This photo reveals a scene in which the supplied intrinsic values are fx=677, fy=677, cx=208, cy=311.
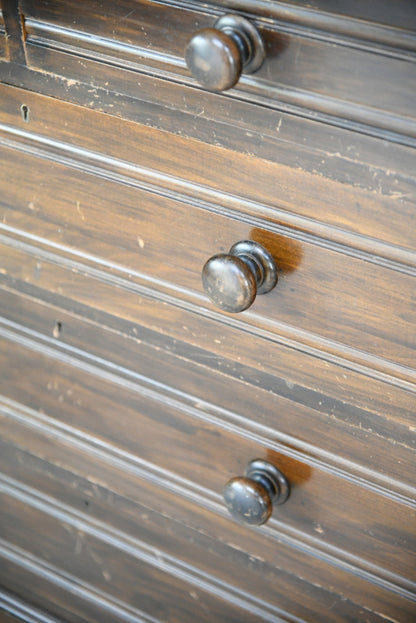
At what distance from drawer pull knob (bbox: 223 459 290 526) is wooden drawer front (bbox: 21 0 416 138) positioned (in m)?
0.32

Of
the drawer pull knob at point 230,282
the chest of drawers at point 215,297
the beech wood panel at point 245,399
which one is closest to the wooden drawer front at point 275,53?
the chest of drawers at point 215,297

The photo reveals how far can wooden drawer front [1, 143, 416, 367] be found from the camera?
0.49m

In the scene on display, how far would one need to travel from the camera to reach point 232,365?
585 mm

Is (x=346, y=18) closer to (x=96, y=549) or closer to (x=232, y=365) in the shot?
(x=232, y=365)

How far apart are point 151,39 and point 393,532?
440mm

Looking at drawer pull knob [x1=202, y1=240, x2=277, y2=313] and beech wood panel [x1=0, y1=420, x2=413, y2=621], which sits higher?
drawer pull knob [x1=202, y1=240, x2=277, y2=313]

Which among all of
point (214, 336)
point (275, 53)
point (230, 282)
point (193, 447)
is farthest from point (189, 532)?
point (275, 53)

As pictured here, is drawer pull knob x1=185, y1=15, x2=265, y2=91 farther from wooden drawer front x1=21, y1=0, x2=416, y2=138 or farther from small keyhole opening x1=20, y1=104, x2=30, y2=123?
small keyhole opening x1=20, y1=104, x2=30, y2=123

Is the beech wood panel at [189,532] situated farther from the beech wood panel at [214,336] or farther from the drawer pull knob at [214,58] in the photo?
the drawer pull knob at [214,58]

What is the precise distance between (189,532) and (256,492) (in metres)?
0.17

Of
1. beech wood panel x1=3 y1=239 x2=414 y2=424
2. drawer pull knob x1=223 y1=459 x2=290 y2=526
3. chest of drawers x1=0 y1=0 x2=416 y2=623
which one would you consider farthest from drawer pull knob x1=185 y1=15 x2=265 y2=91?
drawer pull knob x1=223 y1=459 x2=290 y2=526

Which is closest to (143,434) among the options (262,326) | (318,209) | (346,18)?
(262,326)

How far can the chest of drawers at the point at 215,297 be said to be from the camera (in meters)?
0.45

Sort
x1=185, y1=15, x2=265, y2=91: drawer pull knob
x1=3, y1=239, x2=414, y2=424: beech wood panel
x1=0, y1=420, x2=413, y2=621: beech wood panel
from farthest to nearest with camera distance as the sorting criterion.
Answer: x1=0, y1=420, x2=413, y2=621: beech wood panel < x1=3, y1=239, x2=414, y2=424: beech wood panel < x1=185, y1=15, x2=265, y2=91: drawer pull knob
